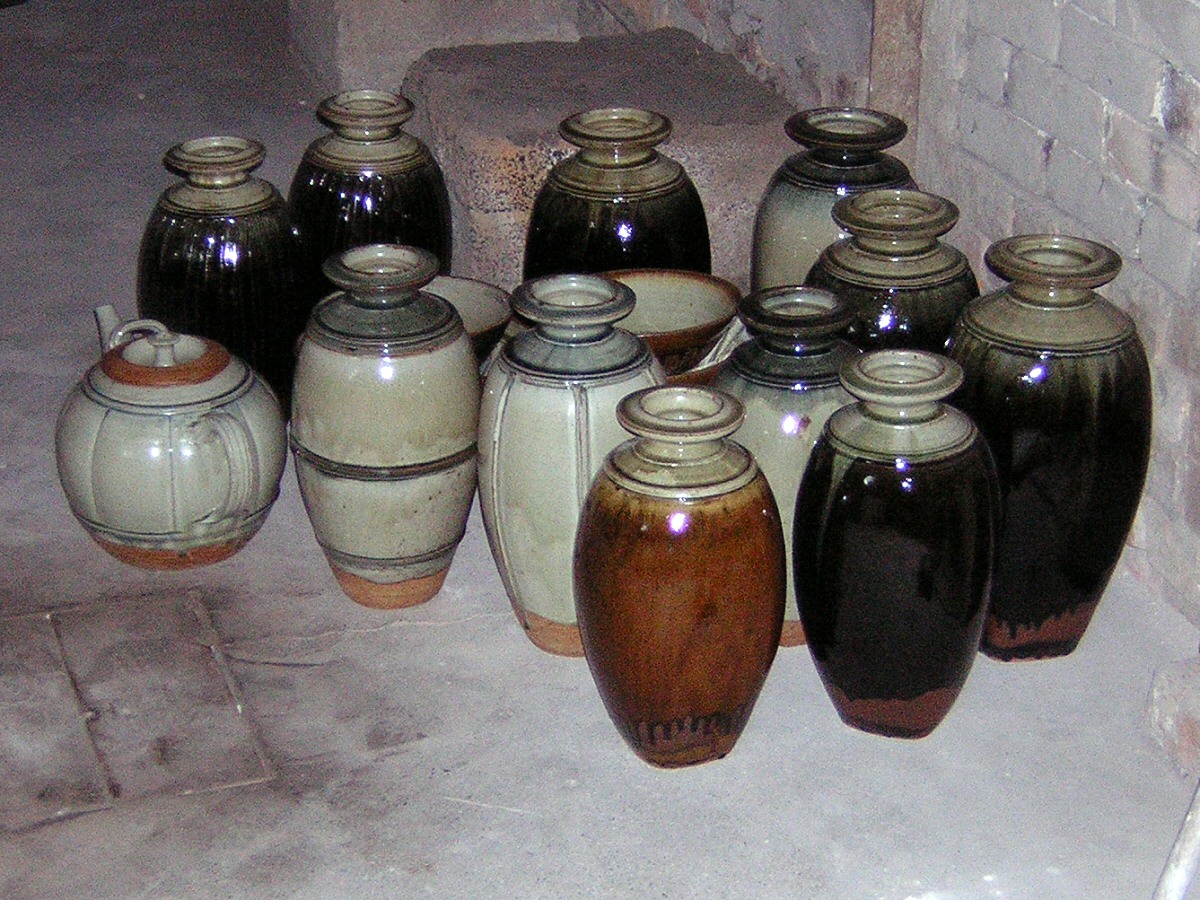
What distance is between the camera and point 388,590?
263cm

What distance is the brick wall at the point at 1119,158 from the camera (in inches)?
95.4

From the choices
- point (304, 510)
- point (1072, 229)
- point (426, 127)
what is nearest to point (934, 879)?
point (1072, 229)

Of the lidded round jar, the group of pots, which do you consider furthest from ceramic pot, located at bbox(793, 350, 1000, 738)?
the lidded round jar

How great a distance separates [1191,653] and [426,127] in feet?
5.87

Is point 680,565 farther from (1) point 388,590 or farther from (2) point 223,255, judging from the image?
(2) point 223,255

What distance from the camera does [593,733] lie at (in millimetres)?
2385

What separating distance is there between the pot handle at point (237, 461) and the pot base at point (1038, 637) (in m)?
1.09

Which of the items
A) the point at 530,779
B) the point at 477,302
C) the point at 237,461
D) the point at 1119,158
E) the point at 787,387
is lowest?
the point at 530,779

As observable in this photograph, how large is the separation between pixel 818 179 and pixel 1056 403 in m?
0.64

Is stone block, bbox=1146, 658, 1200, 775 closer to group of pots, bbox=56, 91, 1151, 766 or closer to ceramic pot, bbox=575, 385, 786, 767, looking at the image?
group of pots, bbox=56, 91, 1151, 766

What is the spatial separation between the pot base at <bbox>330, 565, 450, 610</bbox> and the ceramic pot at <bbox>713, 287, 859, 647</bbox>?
57 cm

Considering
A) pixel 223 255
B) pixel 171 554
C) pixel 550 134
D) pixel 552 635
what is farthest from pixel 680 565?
pixel 550 134

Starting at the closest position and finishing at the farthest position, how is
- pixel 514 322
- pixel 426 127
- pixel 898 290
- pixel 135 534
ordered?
pixel 898 290 → pixel 135 534 → pixel 514 322 → pixel 426 127

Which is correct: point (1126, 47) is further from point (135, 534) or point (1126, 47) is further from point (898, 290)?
point (135, 534)
